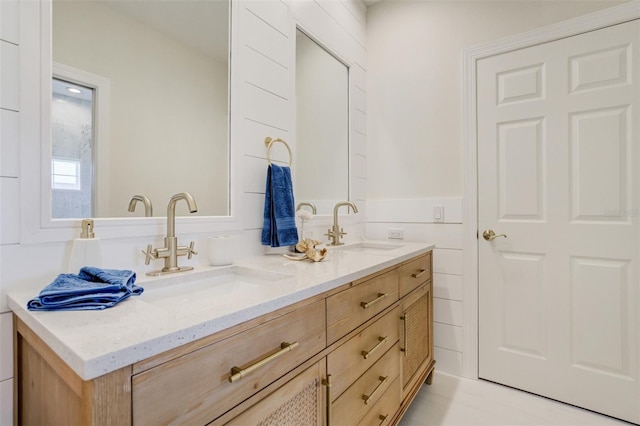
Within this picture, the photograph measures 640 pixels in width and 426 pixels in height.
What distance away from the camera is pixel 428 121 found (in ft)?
7.39

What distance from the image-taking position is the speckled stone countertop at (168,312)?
52 cm

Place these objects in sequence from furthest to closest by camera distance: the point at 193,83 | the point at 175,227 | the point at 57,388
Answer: the point at 193,83
the point at 175,227
the point at 57,388

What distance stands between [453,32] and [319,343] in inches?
85.7

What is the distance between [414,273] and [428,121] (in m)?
1.12

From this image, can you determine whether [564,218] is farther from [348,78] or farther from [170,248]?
[170,248]

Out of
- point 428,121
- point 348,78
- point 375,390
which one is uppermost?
point 348,78

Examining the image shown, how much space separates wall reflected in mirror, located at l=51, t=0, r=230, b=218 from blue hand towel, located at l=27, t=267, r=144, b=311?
275mm

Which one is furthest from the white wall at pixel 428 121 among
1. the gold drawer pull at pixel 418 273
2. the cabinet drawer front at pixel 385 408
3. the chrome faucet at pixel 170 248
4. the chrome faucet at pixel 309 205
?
the chrome faucet at pixel 170 248

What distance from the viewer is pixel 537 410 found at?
Answer: 1.79 m

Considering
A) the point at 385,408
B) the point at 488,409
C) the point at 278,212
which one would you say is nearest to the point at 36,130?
the point at 278,212

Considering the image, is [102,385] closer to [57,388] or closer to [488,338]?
[57,388]

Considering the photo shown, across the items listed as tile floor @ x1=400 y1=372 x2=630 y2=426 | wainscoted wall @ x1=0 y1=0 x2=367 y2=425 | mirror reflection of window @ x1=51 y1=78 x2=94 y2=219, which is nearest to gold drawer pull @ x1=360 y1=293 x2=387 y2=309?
wainscoted wall @ x1=0 y1=0 x2=367 y2=425

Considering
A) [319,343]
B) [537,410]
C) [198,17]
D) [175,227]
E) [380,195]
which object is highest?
[198,17]

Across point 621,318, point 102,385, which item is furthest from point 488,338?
point 102,385
